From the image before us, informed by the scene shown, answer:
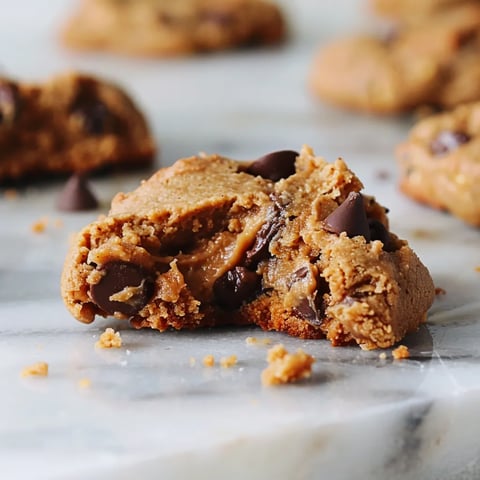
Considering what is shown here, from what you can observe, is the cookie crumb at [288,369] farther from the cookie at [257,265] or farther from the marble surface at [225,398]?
the cookie at [257,265]

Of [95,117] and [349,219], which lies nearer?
[349,219]

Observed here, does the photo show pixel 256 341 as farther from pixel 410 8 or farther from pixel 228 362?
pixel 410 8

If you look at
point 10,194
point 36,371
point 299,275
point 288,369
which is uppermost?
point 299,275

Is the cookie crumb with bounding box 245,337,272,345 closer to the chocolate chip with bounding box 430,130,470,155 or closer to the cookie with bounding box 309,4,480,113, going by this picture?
the chocolate chip with bounding box 430,130,470,155

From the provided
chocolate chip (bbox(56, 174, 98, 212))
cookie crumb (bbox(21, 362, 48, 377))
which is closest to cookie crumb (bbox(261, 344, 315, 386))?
cookie crumb (bbox(21, 362, 48, 377))

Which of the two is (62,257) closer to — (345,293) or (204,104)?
(345,293)

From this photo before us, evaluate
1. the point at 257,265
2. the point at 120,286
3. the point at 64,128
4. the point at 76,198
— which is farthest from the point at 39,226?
the point at 257,265

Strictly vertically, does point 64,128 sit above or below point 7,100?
below
